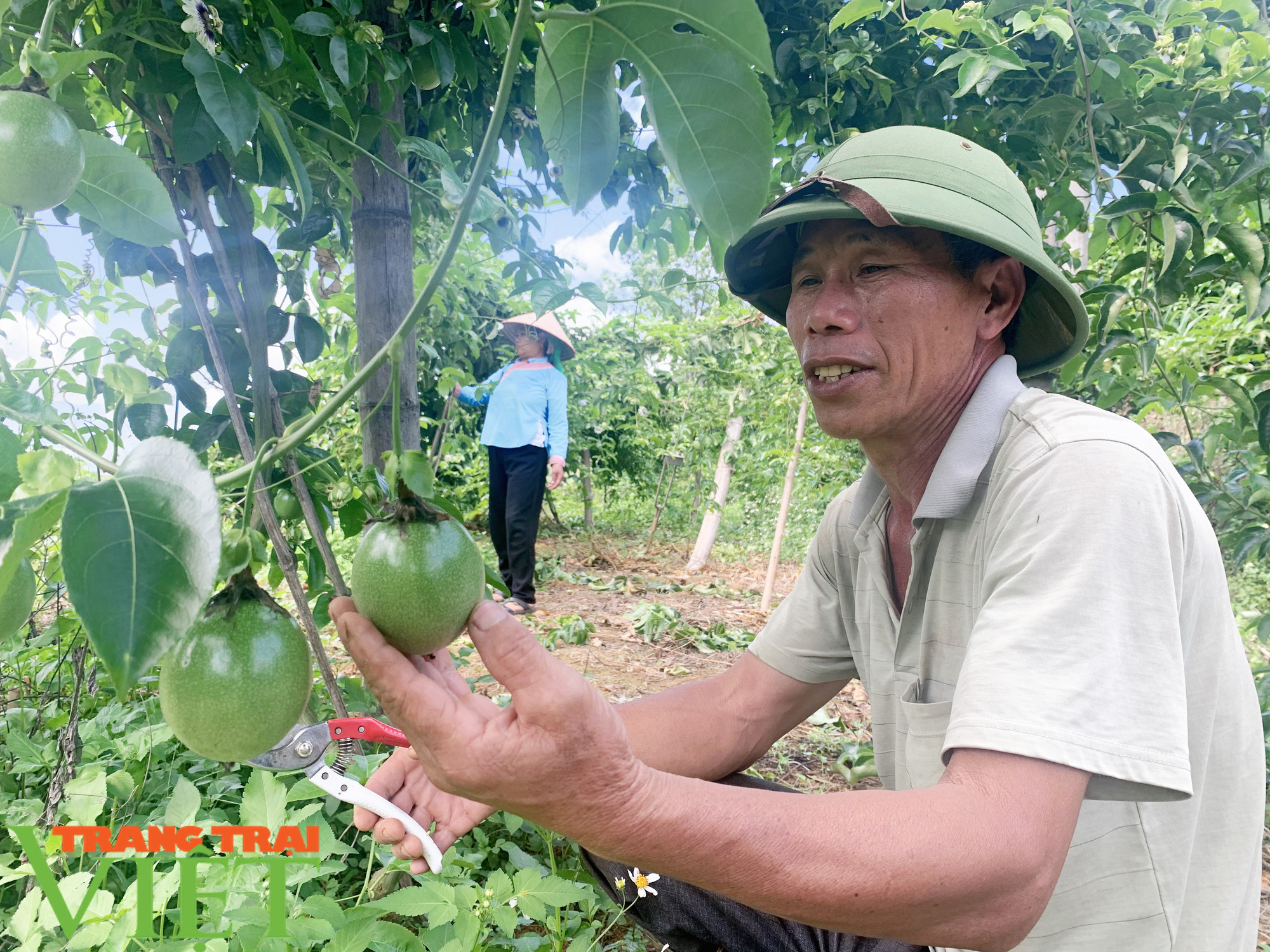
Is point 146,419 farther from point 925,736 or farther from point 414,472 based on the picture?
point 925,736

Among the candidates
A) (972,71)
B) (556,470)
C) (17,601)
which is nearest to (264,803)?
(17,601)

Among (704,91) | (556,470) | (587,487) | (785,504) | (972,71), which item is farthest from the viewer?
(587,487)

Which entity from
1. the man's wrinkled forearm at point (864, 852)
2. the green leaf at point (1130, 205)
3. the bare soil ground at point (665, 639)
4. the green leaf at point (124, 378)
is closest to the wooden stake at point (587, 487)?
the bare soil ground at point (665, 639)

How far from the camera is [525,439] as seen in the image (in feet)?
18.9

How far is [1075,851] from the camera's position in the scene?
1.27 m

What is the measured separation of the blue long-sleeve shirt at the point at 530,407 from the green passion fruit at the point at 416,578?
15.8 ft

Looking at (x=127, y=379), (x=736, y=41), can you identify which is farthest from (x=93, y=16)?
(x=736, y=41)

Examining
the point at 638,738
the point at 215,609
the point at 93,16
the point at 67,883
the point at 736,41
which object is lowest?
the point at 67,883

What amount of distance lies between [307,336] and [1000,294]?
1560 mm

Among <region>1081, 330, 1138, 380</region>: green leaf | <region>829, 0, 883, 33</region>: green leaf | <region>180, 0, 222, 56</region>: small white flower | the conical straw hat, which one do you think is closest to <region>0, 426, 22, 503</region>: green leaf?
<region>180, 0, 222, 56</region>: small white flower

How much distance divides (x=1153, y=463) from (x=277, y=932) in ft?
5.11

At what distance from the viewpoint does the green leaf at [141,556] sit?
47 centimetres

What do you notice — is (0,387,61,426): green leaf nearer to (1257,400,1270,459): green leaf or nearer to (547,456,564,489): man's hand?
(1257,400,1270,459): green leaf

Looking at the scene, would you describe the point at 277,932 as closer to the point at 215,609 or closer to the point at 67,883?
the point at 67,883
